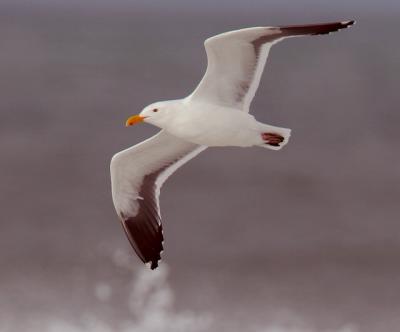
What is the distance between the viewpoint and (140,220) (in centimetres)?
1077

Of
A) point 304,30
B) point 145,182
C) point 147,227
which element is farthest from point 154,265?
point 304,30

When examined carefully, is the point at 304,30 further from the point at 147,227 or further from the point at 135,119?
the point at 147,227

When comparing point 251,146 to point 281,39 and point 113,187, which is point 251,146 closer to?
point 281,39

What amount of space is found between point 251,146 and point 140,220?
196 centimetres

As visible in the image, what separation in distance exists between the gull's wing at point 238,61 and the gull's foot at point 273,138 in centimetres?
34

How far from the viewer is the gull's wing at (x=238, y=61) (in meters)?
8.85

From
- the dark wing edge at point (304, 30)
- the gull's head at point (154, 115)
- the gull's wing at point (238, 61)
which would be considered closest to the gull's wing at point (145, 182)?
the gull's head at point (154, 115)

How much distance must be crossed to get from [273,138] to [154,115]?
1136mm

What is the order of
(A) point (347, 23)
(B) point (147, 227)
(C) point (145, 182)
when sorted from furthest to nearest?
(B) point (147, 227), (C) point (145, 182), (A) point (347, 23)

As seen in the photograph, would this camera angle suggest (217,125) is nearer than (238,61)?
No

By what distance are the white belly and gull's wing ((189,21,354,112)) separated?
5.7 inches

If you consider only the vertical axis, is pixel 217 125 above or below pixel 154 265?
above

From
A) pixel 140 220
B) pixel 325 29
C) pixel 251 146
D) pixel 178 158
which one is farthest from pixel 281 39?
pixel 140 220

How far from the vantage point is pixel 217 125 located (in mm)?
9328
